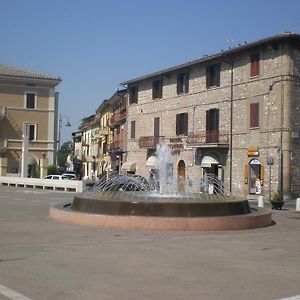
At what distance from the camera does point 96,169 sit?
80.8 meters

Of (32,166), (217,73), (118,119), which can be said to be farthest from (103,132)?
(217,73)

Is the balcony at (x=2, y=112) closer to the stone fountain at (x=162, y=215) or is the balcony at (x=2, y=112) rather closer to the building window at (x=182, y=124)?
the building window at (x=182, y=124)

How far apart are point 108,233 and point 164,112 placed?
31.8 meters

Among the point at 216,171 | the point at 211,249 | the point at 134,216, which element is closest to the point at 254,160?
the point at 216,171

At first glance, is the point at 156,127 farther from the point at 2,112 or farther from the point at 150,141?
the point at 2,112

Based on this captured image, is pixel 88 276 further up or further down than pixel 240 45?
further down

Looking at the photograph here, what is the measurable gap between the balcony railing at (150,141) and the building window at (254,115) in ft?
35.6

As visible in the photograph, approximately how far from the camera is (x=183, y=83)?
43.2 metres

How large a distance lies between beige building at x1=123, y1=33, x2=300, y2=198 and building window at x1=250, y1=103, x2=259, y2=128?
66 millimetres

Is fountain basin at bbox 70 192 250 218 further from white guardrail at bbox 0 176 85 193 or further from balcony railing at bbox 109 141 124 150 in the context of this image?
balcony railing at bbox 109 141 124 150

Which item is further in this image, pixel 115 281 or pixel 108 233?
pixel 108 233

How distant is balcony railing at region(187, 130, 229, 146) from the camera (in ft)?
127

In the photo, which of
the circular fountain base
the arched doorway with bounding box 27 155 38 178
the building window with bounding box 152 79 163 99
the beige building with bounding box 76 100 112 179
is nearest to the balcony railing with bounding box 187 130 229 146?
the building window with bounding box 152 79 163 99

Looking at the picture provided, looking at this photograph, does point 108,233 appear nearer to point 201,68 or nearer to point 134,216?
point 134,216
